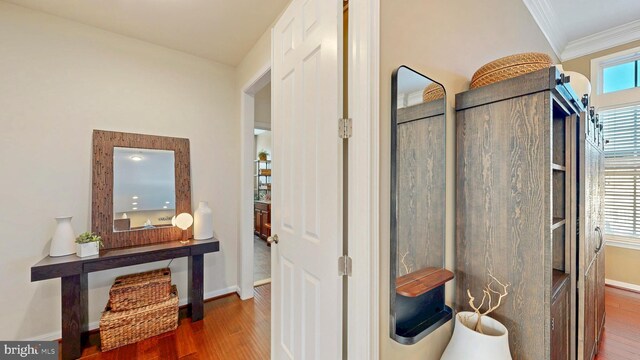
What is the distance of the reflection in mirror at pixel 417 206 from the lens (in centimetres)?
112

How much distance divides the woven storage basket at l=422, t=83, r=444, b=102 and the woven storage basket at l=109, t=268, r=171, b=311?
2.61 meters

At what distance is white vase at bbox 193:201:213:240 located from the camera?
2.52m

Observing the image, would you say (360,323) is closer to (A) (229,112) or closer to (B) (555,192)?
(B) (555,192)

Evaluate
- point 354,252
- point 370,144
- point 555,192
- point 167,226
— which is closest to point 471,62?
point 555,192

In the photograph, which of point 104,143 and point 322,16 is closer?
point 322,16

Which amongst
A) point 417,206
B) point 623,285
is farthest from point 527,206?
point 623,285

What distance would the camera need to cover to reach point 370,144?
104cm

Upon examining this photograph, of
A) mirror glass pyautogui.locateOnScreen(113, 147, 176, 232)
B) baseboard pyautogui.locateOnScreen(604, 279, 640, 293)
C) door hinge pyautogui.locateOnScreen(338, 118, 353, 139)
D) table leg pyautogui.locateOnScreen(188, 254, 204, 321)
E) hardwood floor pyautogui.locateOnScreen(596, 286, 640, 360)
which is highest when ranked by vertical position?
door hinge pyautogui.locateOnScreen(338, 118, 353, 139)

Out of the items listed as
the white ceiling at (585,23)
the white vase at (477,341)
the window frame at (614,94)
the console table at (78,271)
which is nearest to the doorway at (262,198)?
the console table at (78,271)

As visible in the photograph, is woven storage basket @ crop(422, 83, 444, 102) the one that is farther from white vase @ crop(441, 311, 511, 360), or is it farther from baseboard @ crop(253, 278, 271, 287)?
baseboard @ crop(253, 278, 271, 287)

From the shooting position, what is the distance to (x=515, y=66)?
1285mm

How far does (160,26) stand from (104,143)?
1178 mm

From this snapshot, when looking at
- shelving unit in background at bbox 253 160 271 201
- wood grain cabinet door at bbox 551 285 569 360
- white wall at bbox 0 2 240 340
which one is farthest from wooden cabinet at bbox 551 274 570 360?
shelving unit in background at bbox 253 160 271 201

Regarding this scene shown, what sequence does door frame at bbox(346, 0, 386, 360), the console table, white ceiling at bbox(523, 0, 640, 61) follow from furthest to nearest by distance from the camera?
white ceiling at bbox(523, 0, 640, 61) → the console table → door frame at bbox(346, 0, 386, 360)
